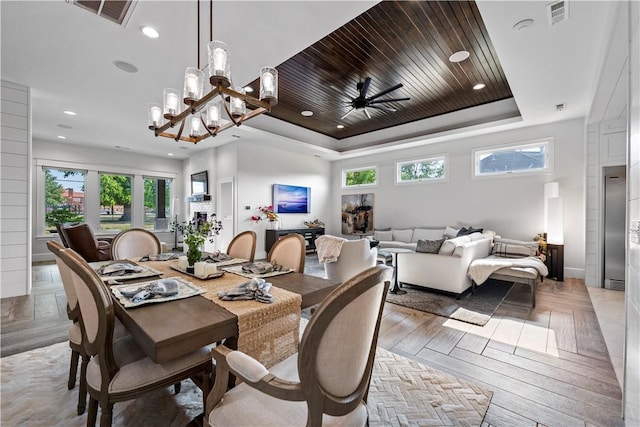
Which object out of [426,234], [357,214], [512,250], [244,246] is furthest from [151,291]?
[357,214]

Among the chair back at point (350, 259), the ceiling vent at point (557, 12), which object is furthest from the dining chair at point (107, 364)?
the ceiling vent at point (557, 12)

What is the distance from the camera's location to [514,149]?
5.50 m

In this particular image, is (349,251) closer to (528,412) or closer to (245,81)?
(528,412)

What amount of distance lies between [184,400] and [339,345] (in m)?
1.47

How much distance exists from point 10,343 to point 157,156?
22.5 ft

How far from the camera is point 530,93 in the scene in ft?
12.6

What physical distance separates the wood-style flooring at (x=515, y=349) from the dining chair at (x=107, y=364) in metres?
1.70

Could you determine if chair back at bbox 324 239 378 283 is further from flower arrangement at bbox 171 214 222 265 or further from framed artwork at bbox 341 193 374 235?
framed artwork at bbox 341 193 374 235

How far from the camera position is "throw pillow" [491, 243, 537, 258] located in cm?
460

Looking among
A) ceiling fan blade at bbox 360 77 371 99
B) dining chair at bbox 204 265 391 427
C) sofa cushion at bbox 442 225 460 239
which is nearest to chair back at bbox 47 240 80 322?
dining chair at bbox 204 265 391 427

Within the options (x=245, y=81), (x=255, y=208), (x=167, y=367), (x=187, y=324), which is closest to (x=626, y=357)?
(x=187, y=324)

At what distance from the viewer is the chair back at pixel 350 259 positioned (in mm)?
3580

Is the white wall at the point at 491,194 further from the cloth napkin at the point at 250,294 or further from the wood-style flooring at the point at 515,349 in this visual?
the cloth napkin at the point at 250,294

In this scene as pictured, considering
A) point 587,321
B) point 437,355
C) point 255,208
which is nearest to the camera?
point 437,355
